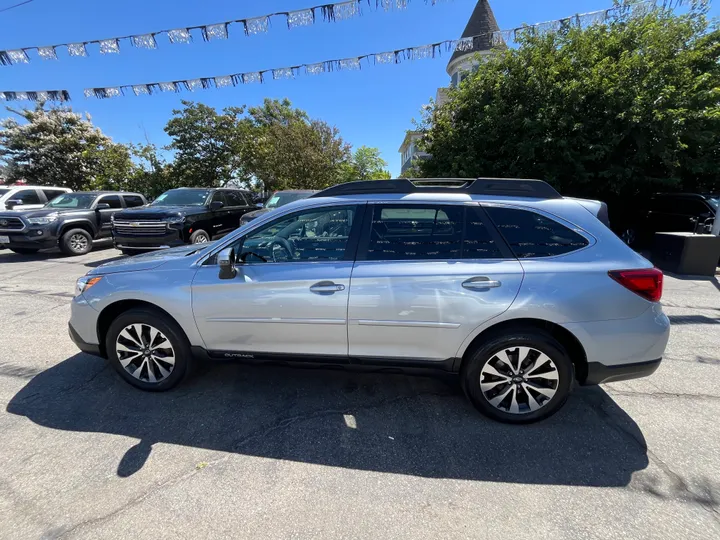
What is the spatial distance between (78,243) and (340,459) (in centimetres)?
1097

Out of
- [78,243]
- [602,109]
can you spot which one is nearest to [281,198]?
[78,243]

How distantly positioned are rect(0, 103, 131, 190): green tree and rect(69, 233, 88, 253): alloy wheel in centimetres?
1369

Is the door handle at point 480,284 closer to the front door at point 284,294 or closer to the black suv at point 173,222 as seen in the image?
the front door at point 284,294

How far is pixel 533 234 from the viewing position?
8.51 feet

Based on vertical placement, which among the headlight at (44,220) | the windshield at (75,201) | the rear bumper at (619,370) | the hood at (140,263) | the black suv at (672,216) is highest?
the windshield at (75,201)

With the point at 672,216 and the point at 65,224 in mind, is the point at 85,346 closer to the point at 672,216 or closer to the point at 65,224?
the point at 65,224

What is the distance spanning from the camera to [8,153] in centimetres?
2111

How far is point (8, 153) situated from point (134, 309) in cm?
2733

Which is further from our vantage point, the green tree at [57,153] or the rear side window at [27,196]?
the green tree at [57,153]

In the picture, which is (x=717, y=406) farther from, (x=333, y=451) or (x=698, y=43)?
(x=698, y=43)

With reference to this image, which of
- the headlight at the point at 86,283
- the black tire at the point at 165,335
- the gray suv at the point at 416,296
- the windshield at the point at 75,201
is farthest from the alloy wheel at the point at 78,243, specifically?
the black tire at the point at 165,335

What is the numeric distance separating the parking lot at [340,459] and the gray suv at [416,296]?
1.21ft

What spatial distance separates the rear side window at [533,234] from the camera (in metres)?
2.55

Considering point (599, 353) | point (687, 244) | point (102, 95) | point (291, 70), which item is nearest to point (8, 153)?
point (102, 95)
